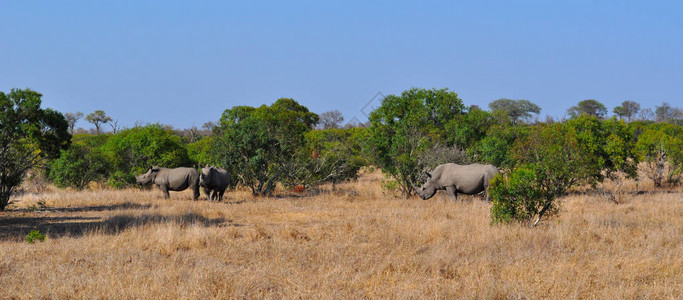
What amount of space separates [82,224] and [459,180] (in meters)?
12.9

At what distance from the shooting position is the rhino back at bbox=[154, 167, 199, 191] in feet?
69.6

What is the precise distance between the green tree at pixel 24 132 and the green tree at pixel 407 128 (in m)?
12.5

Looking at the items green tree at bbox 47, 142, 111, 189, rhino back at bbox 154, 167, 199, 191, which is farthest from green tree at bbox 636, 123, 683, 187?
green tree at bbox 47, 142, 111, 189

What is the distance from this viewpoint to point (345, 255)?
977 centimetres

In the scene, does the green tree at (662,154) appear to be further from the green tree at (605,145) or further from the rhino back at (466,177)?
the rhino back at (466,177)

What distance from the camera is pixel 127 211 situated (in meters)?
16.4

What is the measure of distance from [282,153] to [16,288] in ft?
53.1

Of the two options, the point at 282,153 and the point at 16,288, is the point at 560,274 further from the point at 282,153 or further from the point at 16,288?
the point at 282,153

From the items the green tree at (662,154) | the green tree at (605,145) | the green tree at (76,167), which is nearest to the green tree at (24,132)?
the green tree at (76,167)

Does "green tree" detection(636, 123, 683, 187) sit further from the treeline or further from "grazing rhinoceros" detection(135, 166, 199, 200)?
"grazing rhinoceros" detection(135, 166, 199, 200)

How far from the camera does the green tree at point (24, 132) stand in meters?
15.9

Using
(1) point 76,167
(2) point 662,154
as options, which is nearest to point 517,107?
(2) point 662,154

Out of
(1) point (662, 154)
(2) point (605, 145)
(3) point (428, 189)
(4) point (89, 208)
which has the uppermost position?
(2) point (605, 145)

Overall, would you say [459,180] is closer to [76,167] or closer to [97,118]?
[76,167]
